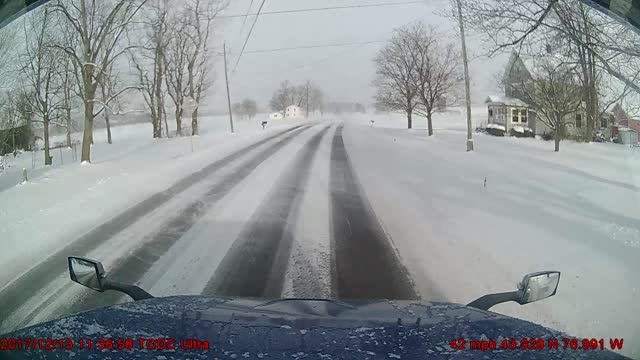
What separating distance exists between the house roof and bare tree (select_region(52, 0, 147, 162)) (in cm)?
307

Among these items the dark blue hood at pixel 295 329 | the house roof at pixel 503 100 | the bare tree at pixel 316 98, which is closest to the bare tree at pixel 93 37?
the bare tree at pixel 316 98

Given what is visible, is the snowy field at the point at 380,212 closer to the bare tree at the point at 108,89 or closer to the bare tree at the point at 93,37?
the bare tree at the point at 108,89

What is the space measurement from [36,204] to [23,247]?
40 cm

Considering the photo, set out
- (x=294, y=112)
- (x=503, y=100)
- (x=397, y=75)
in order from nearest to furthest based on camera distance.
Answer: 1. (x=503, y=100)
2. (x=397, y=75)
3. (x=294, y=112)

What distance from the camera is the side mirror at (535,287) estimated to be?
2.73 metres

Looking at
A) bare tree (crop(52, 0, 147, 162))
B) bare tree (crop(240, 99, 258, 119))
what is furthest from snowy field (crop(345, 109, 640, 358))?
bare tree (crop(52, 0, 147, 162))

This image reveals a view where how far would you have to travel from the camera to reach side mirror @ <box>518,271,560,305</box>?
2731 millimetres

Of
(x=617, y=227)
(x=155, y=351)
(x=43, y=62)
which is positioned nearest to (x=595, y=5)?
(x=617, y=227)

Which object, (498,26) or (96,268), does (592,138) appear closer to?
(498,26)

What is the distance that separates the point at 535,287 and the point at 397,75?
2.14 meters

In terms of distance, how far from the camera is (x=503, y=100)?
3.73 meters

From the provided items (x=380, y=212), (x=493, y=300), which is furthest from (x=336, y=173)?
(x=493, y=300)

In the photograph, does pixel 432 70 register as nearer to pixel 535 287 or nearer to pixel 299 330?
pixel 535 287

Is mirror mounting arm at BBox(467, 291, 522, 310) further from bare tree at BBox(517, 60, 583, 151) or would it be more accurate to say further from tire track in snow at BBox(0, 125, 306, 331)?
tire track in snow at BBox(0, 125, 306, 331)
